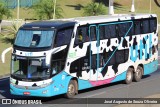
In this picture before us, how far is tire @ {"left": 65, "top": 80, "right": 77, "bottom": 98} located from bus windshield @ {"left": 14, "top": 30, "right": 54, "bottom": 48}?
223cm

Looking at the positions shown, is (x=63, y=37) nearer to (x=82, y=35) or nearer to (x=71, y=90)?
(x=82, y=35)

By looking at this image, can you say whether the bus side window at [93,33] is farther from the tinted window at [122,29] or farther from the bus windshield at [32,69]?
the bus windshield at [32,69]

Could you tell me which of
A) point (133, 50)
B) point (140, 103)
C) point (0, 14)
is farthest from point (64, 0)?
point (140, 103)

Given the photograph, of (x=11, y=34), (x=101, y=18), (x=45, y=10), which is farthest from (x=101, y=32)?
(x=45, y=10)

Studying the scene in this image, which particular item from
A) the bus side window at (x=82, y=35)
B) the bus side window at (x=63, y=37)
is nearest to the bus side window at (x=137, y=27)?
the bus side window at (x=82, y=35)

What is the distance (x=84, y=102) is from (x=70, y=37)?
24.3 ft

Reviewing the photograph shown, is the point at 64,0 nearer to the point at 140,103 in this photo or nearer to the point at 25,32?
the point at 25,32

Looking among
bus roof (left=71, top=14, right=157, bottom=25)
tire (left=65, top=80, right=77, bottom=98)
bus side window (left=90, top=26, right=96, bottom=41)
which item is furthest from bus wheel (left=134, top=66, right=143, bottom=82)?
tire (left=65, top=80, right=77, bottom=98)

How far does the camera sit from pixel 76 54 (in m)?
21.3

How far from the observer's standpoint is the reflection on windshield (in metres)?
19.7

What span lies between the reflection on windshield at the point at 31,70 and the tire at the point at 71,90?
158cm

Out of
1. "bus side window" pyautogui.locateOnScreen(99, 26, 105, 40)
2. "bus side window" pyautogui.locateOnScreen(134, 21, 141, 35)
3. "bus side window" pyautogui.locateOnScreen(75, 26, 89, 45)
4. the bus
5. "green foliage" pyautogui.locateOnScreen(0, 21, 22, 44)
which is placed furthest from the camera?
"green foliage" pyautogui.locateOnScreen(0, 21, 22, 44)

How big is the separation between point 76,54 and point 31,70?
97.6 inches

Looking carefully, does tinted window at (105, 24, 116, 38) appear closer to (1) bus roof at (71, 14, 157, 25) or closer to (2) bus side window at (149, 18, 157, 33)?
(1) bus roof at (71, 14, 157, 25)
